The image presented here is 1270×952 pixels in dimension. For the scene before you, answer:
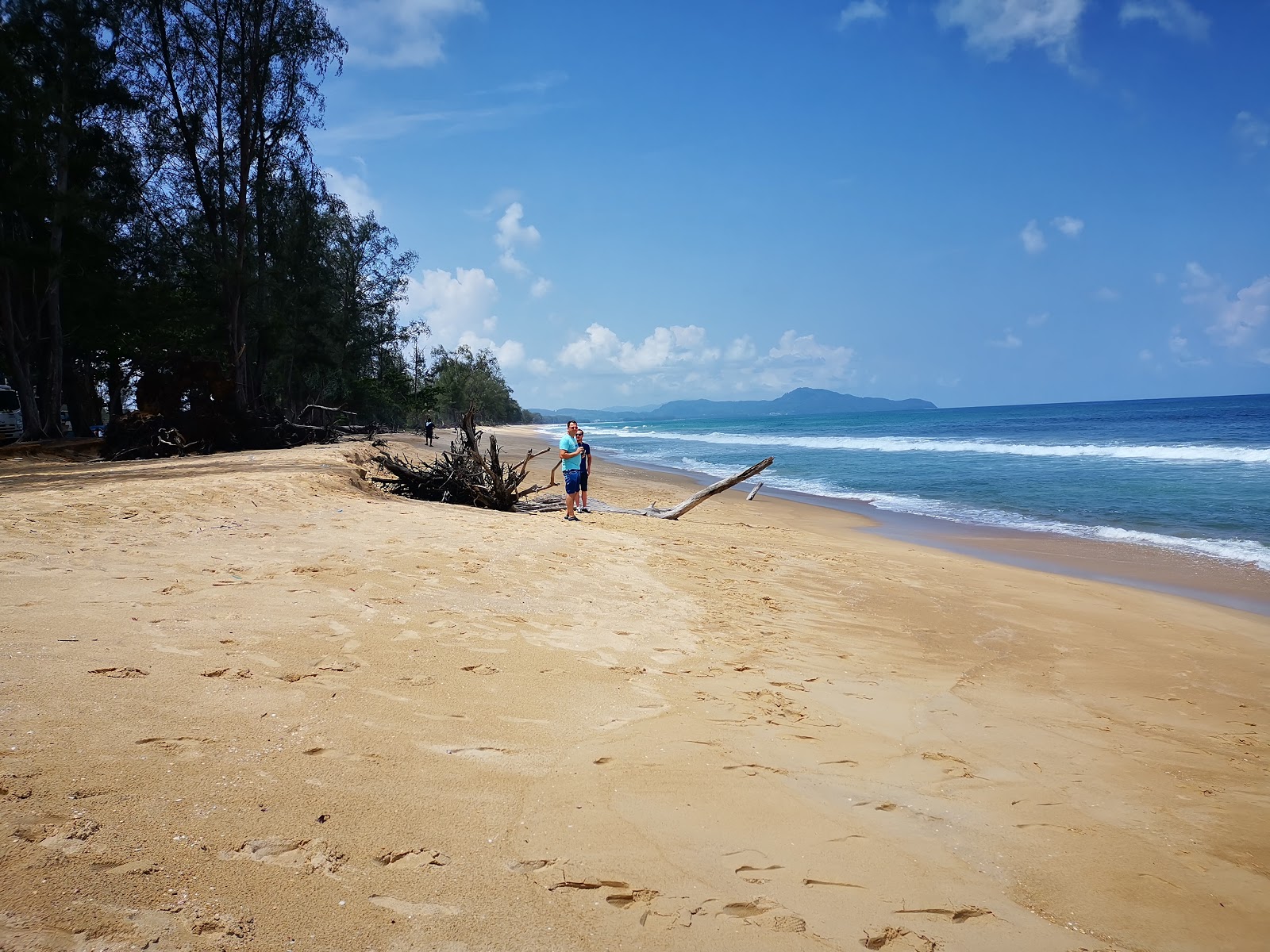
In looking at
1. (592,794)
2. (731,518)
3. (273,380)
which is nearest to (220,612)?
(592,794)

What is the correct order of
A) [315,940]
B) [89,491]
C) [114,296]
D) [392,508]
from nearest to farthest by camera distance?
[315,940] < [89,491] < [392,508] < [114,296]

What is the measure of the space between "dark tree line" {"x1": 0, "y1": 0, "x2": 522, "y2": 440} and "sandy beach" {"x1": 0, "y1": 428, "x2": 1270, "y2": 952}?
585 inches

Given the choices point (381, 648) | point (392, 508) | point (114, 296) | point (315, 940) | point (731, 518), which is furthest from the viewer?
point (114, 296)

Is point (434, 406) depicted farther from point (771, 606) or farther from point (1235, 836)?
point (1235, 836)

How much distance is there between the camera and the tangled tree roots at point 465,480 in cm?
1123

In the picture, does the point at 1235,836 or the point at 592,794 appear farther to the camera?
the point at 1235,836

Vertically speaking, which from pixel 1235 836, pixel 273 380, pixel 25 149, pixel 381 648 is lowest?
pixel 1235 836

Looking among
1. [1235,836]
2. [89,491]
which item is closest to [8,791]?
[1235,836]

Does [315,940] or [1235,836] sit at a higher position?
[315,940]

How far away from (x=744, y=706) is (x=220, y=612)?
3193mm

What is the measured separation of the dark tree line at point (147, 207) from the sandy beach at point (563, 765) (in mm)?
14851

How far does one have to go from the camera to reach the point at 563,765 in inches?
119

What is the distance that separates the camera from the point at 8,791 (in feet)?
6.99

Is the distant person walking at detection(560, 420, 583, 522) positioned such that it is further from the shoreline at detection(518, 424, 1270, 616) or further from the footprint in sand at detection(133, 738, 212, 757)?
the footprint in sand at detection(133, 738, 212, 757)
